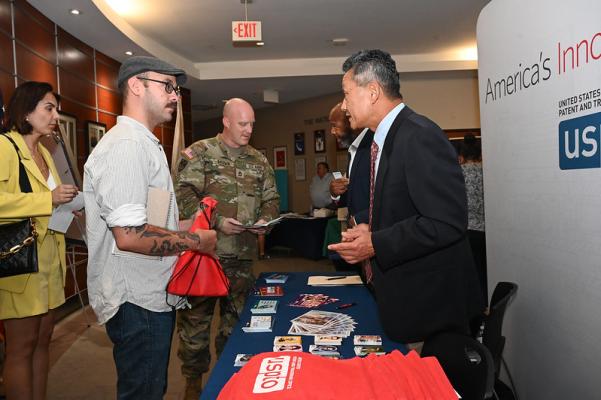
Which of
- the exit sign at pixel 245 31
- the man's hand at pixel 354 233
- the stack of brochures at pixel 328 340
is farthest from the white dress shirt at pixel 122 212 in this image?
the exit sign at pixel 245 31

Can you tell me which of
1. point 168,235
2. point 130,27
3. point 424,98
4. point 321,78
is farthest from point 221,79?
point 168,235

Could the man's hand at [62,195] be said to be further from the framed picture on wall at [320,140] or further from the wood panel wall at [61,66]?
the framed picture on wall at [320,140]

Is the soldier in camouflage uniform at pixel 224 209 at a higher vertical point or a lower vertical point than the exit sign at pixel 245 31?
lower

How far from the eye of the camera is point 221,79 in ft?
28.6

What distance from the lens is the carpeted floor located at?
124 inches

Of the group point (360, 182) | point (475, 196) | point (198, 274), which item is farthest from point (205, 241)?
point (475, 196)

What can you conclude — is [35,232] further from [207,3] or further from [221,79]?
[221,79]

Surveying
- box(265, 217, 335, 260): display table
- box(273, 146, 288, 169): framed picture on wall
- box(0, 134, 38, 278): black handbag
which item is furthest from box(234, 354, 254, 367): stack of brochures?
box(273, 146, 288, 169): framed picture on wall

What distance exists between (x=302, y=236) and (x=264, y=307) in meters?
6.47

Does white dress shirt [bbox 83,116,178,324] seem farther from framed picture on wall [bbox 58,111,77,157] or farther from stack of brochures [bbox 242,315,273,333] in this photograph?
framed picture on wall [bbox 58,111,77,157]

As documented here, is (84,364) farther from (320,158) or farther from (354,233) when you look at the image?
(320,158)

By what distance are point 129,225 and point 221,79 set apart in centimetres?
764

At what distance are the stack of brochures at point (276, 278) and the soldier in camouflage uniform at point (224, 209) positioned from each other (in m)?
0.24

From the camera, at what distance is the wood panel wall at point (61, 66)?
4.41 metres
